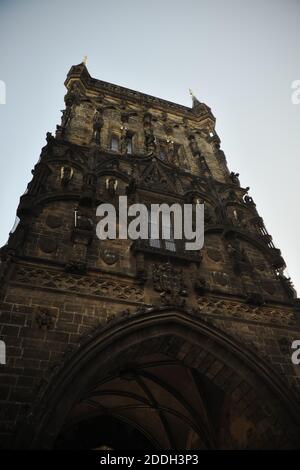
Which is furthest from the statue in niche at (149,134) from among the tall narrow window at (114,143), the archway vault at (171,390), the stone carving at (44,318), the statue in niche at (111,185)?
the stone carving at (44,318)

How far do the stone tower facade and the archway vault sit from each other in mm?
26

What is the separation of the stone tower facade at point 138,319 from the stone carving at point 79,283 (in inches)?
1.2

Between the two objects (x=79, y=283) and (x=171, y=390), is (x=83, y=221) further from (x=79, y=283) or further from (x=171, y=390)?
(x=171, y=390)

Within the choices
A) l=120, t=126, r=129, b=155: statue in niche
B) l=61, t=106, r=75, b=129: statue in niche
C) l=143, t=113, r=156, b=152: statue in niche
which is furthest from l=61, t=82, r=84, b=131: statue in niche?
l=143, t=113, r=156, b=152: statue in niche

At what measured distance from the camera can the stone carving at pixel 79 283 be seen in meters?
6.77

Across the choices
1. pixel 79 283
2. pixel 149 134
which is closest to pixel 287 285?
pixel 79 283

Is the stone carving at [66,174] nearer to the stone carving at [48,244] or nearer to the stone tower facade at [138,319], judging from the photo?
the stone tower facade at [138,319]

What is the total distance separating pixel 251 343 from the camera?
7.37m

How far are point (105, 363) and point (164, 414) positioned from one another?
5672 mm

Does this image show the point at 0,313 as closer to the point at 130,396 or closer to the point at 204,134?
the point at 130,396

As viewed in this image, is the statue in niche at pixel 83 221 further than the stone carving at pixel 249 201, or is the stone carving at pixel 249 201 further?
the stone carving at pixel 249 201

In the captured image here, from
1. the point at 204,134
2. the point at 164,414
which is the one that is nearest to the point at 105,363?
the point at 164,414

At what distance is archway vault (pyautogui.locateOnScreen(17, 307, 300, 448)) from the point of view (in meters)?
5.47

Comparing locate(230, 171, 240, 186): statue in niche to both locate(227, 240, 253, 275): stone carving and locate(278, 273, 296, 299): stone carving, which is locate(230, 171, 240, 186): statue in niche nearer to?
locate(227, 240, 253, 275): stone carving
